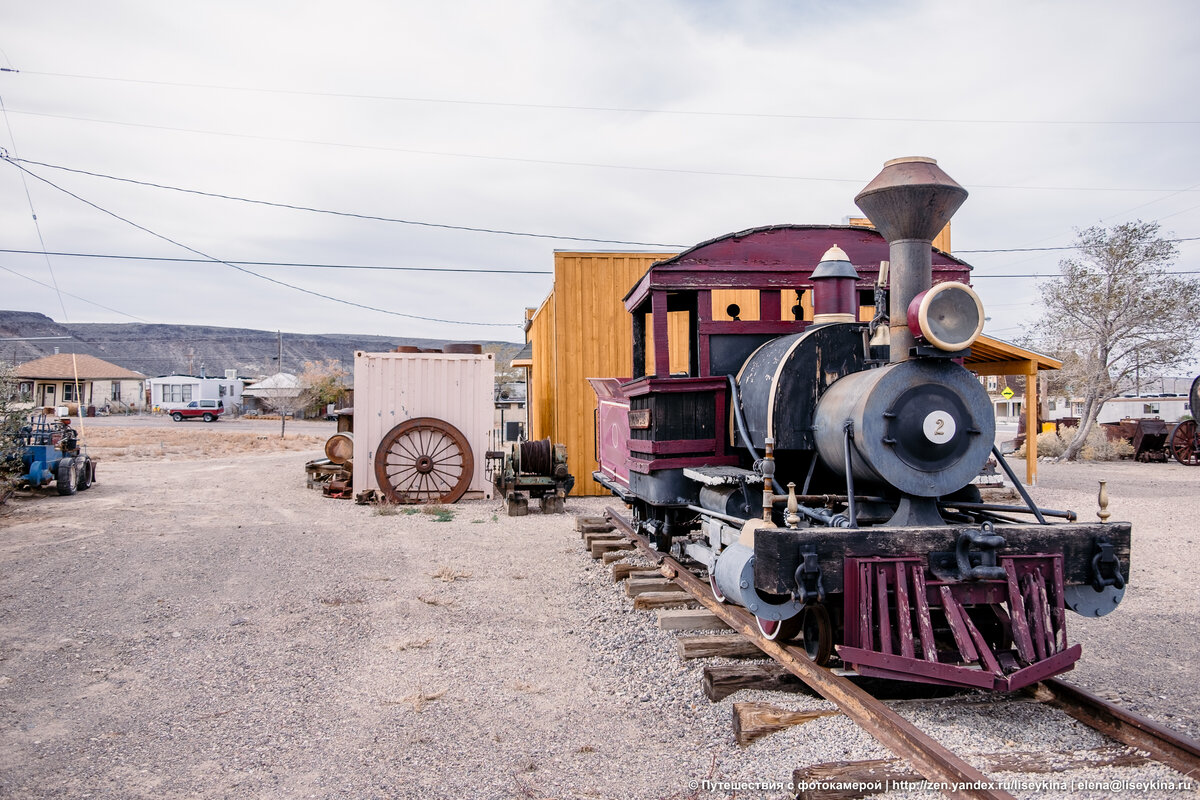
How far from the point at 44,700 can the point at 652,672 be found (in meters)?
3.65

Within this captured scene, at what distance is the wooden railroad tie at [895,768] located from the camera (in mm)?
3059

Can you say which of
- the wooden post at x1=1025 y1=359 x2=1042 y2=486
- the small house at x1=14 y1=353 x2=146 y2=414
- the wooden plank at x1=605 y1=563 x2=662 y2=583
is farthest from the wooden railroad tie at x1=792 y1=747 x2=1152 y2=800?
the small house at x1=14 y1=353 x2=146 y2=414

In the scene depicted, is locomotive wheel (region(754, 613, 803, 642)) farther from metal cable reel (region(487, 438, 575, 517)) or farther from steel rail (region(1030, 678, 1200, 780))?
metal cable reel (region(487, 438, 575, 517))

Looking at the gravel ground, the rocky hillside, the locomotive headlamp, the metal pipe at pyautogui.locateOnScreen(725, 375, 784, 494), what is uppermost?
the rocky hillside

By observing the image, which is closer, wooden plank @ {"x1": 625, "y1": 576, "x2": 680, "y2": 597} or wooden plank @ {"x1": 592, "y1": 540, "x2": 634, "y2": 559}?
wooden plank @ {"x1": 625, "y1": 576, "x2": 680, "y2": 597}

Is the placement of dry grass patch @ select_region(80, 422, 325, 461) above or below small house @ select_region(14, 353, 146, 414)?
below

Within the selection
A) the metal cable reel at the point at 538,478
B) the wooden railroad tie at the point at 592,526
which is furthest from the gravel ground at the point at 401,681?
the metal cable reel at the point at 538,478

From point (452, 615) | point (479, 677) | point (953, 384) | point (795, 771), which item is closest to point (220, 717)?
point (479, 677)

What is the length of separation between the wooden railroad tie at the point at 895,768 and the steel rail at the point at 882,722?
0.09m

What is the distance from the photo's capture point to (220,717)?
4.47 meters

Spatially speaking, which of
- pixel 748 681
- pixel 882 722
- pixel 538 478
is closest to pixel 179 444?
pixel 538 478

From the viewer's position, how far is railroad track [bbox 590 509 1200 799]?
10.1 feet

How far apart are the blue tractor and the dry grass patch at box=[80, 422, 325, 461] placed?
7460mm

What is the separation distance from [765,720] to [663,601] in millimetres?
2614
